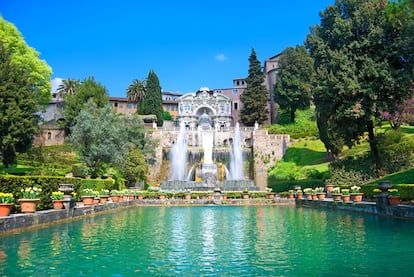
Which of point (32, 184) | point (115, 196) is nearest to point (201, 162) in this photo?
point (115, 196)

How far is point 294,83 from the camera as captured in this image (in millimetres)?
61906

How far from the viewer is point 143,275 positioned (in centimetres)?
636

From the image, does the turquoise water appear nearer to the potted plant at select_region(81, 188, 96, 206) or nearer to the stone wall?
the potted plant at select_region(81, 188, 96, 206)

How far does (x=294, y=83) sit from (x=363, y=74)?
36007mm

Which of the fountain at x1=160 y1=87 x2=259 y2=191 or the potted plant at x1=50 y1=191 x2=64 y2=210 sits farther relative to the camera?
the fountain at x1=160 y1=87 x2=259 y2=191

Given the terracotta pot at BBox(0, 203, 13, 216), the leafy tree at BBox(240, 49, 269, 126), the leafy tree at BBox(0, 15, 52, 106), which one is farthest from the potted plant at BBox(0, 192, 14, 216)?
the leafy tree at BBox(240, 49, 269, 126)

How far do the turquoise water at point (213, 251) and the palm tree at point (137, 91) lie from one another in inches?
2686

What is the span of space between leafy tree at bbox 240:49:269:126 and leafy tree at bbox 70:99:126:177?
3524 centimetres

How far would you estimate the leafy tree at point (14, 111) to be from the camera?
2975 cm

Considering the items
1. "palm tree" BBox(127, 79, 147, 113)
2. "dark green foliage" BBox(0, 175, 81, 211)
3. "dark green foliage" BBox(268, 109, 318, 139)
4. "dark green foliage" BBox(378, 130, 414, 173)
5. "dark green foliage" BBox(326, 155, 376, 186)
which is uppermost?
"palm tree" BBox(127, 79, 147, 113)

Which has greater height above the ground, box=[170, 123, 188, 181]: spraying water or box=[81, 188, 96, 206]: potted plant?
box=[170, 123, 188, 181]: spraying water

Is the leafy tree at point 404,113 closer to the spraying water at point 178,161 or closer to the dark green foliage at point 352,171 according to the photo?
the dark green foliage at point 352,171

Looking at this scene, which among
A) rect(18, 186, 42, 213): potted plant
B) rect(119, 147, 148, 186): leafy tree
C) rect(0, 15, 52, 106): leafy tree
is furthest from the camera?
rect(0, 15, 52, 106): leafy tree

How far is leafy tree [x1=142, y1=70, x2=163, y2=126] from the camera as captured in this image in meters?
72.2
